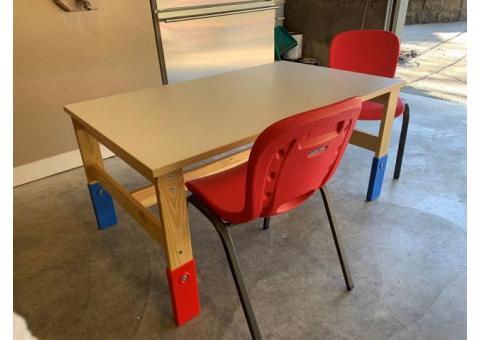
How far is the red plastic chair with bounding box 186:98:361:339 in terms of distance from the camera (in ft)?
2.84

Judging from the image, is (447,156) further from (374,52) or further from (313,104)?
(313,104)

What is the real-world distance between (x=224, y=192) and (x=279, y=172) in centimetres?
31

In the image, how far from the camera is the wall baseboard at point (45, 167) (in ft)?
7.56

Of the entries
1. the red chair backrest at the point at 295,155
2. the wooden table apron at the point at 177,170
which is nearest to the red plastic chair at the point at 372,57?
the wooden table apron at the point at 177,170

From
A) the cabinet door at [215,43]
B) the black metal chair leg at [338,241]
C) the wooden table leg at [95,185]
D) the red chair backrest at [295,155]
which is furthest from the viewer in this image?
the cabinet door at [215,43]

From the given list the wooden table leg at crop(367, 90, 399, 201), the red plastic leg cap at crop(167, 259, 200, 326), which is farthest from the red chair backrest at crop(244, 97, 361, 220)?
the wooden table leg at crop(367, 90, 399, 201)

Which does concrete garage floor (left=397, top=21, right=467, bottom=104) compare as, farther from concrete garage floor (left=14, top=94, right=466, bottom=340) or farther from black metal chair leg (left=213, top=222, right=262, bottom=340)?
black metal chair leg (left=213, top=222, right=262, bottom=340)

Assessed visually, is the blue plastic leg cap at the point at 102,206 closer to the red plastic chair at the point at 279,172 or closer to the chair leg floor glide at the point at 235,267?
the red plastic chair at the point at 279,172

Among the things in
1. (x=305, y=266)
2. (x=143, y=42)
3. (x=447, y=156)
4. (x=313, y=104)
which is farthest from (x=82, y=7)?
(x=447, y=156)

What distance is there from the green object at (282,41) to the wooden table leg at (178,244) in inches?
129

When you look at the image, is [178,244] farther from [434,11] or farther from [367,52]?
[434,11]

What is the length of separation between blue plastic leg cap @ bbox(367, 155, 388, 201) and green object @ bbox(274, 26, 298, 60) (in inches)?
97.9

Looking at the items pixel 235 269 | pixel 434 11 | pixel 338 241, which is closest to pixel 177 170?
pixel 235 269

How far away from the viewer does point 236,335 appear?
1262 millimetres
